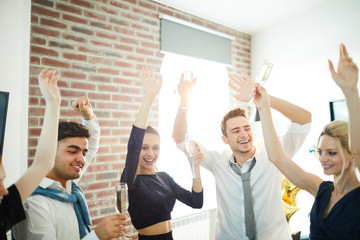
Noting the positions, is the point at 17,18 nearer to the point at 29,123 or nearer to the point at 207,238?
the point at 29,123

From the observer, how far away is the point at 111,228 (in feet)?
3.60

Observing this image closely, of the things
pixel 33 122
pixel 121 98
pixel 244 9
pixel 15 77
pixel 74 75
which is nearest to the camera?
pixel 15 77

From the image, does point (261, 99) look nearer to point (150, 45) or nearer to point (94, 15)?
point (150, 45)

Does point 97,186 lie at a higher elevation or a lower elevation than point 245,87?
lower

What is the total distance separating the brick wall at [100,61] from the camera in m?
2.11

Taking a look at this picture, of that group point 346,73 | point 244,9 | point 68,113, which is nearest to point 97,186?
point 68,113

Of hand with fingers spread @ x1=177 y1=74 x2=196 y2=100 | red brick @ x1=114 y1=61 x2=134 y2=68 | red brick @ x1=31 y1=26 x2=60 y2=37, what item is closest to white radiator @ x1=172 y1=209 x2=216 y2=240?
hand with fingers spread @ x1=177 y1=74 x2=196 y2=100

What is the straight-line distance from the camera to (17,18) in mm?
1926

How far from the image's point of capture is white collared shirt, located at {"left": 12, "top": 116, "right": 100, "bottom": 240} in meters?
1.06

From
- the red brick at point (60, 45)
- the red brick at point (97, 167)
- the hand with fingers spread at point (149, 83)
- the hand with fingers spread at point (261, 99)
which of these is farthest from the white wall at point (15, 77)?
the hand with fingers spread at point (261, 99)

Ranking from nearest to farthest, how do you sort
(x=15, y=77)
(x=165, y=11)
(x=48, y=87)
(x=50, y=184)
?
(x=48, y=87), (x=50, y=184), (x=15, y=77), (x=165, y=11)

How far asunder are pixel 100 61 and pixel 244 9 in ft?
5.92

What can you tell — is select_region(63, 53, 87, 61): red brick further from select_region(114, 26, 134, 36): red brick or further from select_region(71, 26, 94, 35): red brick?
select_region(114, 26, 134, 36): red brick

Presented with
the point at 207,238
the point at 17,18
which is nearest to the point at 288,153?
the point at 207,238
